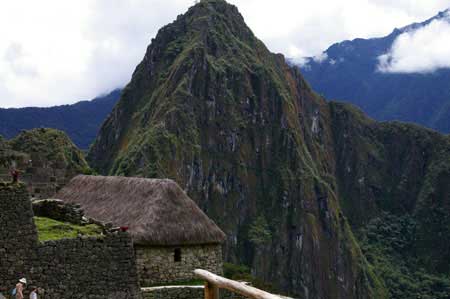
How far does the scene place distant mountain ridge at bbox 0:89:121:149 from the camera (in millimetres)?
84062

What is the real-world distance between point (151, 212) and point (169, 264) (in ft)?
5.63

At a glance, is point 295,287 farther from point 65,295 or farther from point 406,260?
point 65,295

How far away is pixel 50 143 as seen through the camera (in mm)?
38906

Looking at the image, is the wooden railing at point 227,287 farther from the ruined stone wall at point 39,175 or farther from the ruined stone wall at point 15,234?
the ruined stone wall at point 39,175

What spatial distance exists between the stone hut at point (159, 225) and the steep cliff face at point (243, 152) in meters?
121

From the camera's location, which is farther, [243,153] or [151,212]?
[243,153]

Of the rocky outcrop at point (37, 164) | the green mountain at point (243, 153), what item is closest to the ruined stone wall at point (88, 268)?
the rocky outcrop at point (37, 164)

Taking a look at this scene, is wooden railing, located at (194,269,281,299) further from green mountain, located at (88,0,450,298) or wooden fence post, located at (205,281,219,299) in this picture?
green mountain, located at (88,0,450,298)

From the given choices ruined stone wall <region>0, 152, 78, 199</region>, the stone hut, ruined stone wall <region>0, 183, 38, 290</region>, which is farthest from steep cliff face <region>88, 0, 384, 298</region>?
ruined stone wall <region>0, 183, 38, 290</region>

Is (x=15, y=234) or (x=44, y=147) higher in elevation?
(x=44, y=147)

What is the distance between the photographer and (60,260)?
14.7m

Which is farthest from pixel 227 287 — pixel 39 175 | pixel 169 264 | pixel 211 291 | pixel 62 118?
pixel 62 118

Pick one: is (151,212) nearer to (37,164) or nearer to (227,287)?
(37,164)

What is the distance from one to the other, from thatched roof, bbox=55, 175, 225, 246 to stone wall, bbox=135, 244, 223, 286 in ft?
0.81
